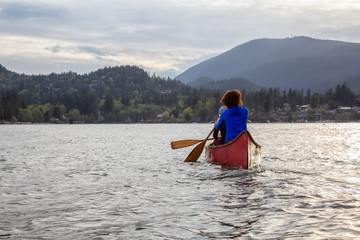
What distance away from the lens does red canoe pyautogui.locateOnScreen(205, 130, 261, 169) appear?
15.9 meters

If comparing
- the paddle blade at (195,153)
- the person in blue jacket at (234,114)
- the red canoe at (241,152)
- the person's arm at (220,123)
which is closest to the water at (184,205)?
the red canoe at (241,152)

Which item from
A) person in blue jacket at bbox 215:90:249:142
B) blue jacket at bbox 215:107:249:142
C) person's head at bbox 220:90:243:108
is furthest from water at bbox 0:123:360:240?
person's head at bbox 220:90:243:108

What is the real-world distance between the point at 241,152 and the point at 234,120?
1.61m

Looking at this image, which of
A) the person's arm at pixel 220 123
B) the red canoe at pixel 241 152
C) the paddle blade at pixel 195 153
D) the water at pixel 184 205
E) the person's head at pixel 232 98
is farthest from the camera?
the paddle blade at pixel 195 153

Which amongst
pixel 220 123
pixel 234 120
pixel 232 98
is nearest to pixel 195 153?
pixel 220 123

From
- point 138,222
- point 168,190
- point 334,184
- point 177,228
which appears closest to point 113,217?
point 138,222

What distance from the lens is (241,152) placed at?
16.1 meters

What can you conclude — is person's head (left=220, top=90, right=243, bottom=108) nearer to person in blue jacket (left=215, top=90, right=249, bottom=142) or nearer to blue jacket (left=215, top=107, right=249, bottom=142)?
person in blue jacket (left=215, top=90, right=249, bottom=142)

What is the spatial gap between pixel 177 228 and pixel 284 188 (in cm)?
577

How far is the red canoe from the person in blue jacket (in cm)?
69

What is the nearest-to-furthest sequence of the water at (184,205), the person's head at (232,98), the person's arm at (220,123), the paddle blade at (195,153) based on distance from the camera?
the water at (184,205)
the person's head at (232,98)
the person's arm at (220,123)
the paddle blade at (195,153)

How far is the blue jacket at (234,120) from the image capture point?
1652 cm

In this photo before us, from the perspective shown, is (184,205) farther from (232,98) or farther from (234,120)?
(232,98)

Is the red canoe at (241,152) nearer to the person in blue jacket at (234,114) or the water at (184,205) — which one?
the water at (184,205)
